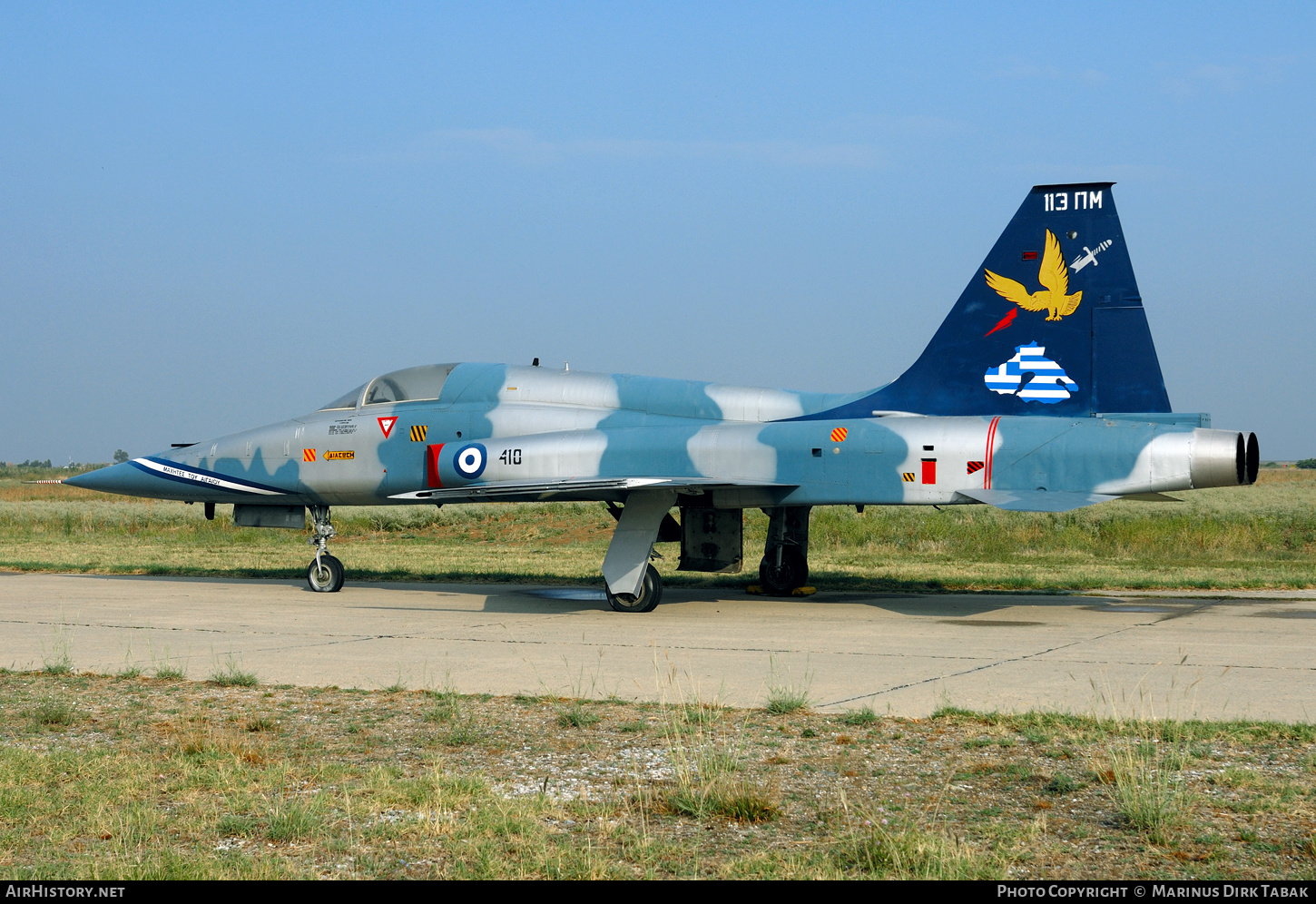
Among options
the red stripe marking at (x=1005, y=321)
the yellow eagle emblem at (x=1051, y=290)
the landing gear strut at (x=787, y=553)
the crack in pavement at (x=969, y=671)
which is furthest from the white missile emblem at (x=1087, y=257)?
the landing gear strut at (x=787, y=553)

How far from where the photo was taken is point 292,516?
1788 cm

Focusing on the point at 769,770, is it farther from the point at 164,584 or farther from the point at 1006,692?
the point at 164,584

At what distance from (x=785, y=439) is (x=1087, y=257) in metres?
4.07

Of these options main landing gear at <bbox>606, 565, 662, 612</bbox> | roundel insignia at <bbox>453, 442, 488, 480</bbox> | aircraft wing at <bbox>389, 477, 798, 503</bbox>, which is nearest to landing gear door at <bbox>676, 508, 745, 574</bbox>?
main landing gear at <bbox>606, 565, 662, 612</bbox>

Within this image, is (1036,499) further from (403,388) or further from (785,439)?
(403,388)

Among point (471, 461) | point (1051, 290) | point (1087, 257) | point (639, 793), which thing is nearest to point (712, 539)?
point (471, 461)

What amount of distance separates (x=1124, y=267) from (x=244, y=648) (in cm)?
1034

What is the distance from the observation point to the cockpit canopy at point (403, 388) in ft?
55.9

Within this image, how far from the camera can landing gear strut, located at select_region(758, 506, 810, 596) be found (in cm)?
1708

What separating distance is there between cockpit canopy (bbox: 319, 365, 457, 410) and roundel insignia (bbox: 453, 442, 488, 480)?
4.94 ft

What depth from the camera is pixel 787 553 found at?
17.2 metres

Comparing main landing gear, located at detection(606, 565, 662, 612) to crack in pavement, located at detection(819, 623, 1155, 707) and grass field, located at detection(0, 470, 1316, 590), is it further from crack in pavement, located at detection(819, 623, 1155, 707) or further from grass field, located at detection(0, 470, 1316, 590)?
crack in pavement, located at detection(819, 623, 1155, 707)

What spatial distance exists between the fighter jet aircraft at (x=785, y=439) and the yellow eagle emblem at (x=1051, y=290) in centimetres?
2

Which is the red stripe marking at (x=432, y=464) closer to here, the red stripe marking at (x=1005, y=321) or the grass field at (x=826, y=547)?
the grass field at (x=826, y=547)
